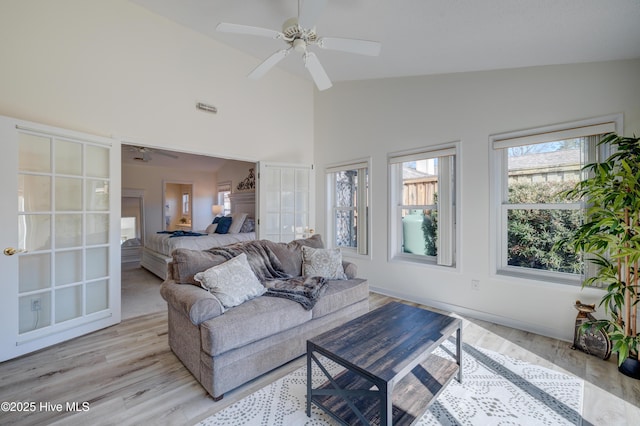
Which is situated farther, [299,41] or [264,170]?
[264,170]

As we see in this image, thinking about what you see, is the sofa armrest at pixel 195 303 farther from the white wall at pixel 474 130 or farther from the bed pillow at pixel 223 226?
the bed pillow at pixel 223 226

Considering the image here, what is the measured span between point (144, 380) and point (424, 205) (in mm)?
3560

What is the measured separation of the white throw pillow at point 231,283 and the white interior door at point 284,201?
211 cm

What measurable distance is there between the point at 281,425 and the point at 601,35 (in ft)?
11.6

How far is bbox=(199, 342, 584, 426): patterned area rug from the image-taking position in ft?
5.49

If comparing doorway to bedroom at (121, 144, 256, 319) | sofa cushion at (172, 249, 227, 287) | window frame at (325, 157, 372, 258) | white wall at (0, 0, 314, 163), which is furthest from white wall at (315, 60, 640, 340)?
doorway to bedroom at (121, 144, 256, 319)

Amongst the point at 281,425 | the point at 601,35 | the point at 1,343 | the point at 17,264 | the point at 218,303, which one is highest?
the point at 601,35

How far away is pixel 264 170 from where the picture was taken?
4.52 m

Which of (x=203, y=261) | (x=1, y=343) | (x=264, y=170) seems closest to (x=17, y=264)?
(x=1, y=343)

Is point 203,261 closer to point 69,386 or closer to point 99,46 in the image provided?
point 69,386

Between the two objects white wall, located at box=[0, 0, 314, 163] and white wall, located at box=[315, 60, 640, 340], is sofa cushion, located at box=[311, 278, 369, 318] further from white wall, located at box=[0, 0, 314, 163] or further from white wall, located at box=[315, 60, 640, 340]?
white wall, located at box=[0, 0, 314, 163]

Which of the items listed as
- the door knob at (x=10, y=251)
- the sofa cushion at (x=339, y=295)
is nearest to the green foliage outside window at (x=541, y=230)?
the sofa cushion at (x=339, y=295)

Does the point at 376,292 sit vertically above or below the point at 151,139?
below

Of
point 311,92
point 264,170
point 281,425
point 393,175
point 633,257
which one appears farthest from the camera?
point 311,92
